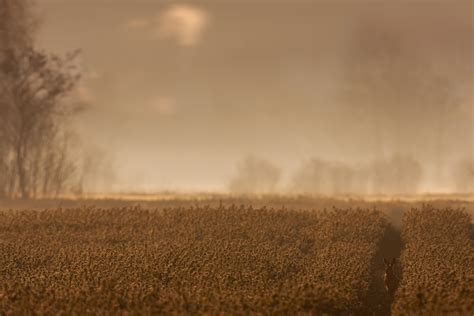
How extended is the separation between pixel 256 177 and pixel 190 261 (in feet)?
231

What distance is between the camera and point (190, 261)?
21344 mm

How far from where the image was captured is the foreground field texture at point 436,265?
1544cm

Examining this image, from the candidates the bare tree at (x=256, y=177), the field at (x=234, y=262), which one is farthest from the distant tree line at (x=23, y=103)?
the bare tree at (x=256, y=177)

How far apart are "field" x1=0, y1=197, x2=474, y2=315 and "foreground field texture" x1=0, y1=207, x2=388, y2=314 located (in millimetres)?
54

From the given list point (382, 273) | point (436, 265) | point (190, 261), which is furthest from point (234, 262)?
point (436, 265)

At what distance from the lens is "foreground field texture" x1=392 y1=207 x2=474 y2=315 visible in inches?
608

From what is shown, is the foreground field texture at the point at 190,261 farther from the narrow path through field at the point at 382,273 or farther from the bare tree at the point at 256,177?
the bare tree at the point at 256,177

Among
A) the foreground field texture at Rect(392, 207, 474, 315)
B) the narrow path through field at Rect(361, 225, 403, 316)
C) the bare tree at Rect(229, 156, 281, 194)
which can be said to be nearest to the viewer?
the foreground field texture at Rect(392, 207, 474, 315)

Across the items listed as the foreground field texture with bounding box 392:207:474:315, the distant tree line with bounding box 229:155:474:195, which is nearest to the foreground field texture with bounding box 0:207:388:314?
the foreground field texture with bounding box 392:207:474:315

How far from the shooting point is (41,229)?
95.7 ft

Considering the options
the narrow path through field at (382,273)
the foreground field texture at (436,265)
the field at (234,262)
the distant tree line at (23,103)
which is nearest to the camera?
the foreground field texture at (436,265)

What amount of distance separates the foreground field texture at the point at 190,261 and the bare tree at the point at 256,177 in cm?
5727

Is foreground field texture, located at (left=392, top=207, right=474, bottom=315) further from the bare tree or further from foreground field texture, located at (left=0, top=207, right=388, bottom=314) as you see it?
the bare tree

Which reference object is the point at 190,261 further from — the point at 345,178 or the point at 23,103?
the point at 345,178
